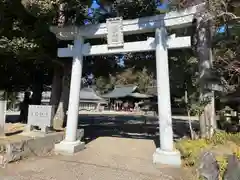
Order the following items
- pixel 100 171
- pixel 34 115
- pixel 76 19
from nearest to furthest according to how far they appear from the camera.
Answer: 1. pixel 100 171
2. pixel 34 115
3. pixel 76 19

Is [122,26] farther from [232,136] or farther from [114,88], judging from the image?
[114,88]

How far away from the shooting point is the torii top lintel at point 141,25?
6219 millimetres

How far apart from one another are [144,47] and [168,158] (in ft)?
9.88

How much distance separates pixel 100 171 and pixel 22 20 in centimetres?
547

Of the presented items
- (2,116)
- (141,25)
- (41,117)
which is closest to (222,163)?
(141,25)

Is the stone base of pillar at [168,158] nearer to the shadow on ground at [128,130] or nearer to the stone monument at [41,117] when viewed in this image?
the shadow on ground at [128,130]

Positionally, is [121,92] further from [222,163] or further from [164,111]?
[222,163]

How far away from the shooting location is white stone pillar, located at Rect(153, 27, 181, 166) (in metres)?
6.11

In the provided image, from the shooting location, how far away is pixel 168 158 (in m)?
6.04

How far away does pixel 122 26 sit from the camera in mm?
6891

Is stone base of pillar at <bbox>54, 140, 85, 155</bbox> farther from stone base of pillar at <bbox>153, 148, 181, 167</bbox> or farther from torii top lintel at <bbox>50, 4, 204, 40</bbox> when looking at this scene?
torii top lintel at <bbox>50, 4, 204, 40</bbox>

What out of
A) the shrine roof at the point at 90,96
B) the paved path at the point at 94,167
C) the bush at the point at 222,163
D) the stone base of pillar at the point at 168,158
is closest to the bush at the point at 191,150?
the stone base of pillar at the point at 168,158

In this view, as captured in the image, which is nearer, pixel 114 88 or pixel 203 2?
pixel 203 2

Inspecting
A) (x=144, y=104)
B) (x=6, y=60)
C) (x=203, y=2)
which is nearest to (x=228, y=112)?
(x=203, y=2)
